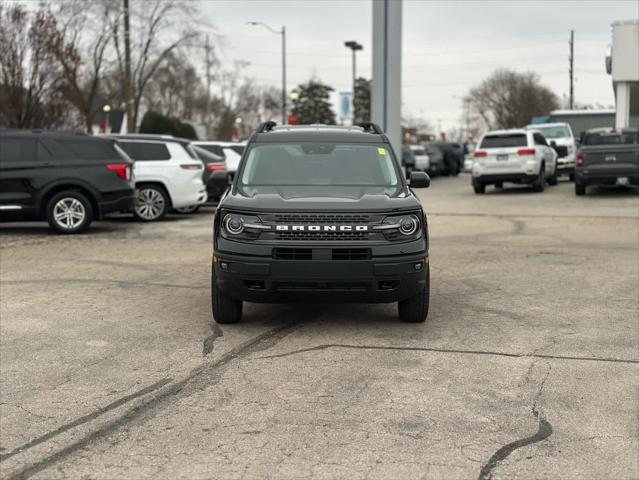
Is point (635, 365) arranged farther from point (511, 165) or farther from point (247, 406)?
point (511, 165)

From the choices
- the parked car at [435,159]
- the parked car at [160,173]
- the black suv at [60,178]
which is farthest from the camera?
the parked car at [435,159]

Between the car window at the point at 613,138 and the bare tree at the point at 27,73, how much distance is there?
19.0 m

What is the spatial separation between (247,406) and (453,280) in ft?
16.6

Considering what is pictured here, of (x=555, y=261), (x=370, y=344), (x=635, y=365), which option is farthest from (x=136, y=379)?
(x=555, y=261)

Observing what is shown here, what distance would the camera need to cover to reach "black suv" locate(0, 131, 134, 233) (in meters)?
14.1

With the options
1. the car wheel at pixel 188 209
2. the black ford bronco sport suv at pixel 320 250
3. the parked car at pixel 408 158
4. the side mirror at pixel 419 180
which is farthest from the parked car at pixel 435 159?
the black ford bronco sport suv at pixel 320 250

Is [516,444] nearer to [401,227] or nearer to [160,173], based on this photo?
[401,227]

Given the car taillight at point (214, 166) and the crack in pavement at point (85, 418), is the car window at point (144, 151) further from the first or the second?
the crack in pavement at point (85, 418)

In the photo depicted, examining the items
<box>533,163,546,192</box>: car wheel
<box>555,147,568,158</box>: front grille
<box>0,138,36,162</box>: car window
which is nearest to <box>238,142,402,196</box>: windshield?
<box>0,138,36,162</box>: car window

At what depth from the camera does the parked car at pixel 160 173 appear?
16.9 meters

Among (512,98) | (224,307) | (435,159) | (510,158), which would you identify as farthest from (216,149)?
(512,98)

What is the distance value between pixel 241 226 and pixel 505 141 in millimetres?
18588

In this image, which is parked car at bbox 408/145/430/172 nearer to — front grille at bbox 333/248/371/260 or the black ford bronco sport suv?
the black ford bronco sport suv

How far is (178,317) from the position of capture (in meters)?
7.62
